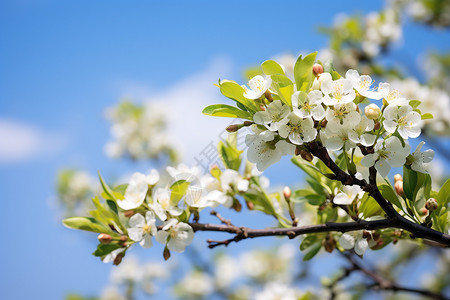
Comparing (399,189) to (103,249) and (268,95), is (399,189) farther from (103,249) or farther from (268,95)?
(103,249)

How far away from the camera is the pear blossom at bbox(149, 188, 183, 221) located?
117 centimetres

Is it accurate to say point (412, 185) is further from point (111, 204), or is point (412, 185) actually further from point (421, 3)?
point (421, 3)

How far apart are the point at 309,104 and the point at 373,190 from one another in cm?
26

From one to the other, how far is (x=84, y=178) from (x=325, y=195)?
4.91 metres

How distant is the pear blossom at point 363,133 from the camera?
0.95 meters

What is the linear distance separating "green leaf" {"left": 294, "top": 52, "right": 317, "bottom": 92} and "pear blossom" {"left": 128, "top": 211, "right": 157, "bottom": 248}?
581 millimetres

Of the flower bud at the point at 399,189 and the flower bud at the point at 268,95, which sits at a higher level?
the flower bud at the point at 268,95

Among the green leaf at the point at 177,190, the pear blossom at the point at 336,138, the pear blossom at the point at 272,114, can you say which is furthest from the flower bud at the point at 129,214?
the pear blossom at the point at 336,138

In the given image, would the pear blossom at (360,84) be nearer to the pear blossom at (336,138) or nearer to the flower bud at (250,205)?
the pear blossom at (336,138)

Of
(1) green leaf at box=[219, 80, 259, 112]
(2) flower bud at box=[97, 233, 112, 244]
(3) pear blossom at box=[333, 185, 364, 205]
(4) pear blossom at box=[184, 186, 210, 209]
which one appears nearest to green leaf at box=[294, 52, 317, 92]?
(1) green leaf at box=[219, 80, 259, 112]

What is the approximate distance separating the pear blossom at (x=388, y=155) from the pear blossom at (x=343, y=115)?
89 millimetres

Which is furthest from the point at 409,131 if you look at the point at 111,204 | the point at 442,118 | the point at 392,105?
the point at 442,118

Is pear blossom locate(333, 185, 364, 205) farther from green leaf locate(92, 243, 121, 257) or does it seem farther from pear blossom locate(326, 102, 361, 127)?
green leaf locate(92, 243, 121, 257)

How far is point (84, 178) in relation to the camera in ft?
18.4
